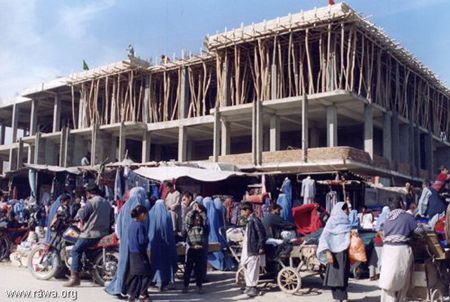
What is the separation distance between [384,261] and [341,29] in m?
17.8

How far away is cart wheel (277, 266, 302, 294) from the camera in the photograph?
8195 mm

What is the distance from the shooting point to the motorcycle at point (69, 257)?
845 centimetres

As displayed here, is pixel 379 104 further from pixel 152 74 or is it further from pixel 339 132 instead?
pixel 152 74

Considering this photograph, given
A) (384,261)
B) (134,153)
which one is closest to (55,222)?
(384,261)

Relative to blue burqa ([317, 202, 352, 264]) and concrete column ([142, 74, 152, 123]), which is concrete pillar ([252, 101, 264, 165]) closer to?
concrete column ([142, 74, 152, 123])

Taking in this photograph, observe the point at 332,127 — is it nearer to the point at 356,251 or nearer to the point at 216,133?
the point at 216,133

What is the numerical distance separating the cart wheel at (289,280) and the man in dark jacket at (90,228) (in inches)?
124

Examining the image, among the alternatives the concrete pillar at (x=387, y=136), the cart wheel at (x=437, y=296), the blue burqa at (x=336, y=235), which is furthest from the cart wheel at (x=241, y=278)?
the concrete pillar at (x=387, y=136)

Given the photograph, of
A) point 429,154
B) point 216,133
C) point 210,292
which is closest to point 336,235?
point 210,292

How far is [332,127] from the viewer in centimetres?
2386

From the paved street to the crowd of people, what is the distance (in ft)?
0.78

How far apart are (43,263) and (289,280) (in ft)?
15.5

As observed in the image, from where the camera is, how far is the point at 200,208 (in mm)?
8664

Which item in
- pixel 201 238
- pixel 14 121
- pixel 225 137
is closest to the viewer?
pixel 201 238
